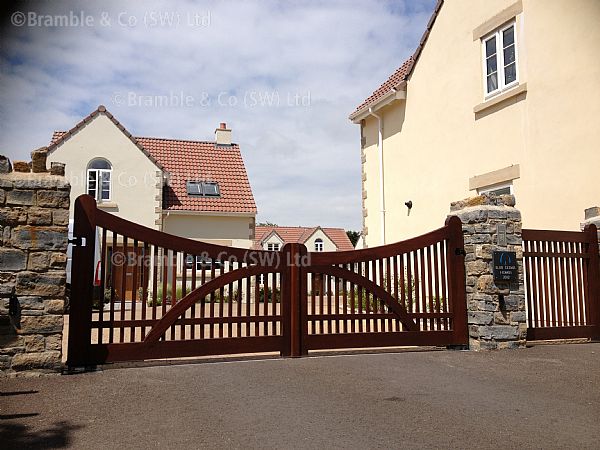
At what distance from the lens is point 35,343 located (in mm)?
5551

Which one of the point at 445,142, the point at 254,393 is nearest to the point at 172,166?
the point at 445,142

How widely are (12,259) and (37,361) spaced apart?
42.7 inches

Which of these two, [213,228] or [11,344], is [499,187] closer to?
[11,344]

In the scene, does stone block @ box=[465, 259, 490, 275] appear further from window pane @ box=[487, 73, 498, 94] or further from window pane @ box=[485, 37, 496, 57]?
window pane @ box=[485, 37, 496, 57]

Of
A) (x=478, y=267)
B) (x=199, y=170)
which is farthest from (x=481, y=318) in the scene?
(x=199, y=170)

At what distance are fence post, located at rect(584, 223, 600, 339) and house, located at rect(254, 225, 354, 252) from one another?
3605cm

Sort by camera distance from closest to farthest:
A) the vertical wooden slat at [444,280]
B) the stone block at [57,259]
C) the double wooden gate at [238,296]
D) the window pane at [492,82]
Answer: the stone block at [57,259] → the double wooden gate at [238,296] → the vertical wooden slat at [444,280] → the window pane at [492,82]

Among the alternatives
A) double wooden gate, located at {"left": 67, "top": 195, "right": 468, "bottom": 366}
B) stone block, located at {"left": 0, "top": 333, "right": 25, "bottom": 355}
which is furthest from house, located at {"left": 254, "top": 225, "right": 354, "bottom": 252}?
stone block, located at {"left": 0, "top": 333, "right": 25, "bottom": 355}

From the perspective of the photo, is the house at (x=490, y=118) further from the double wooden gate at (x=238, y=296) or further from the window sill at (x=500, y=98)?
the double wooden gate at (x=238, y=296)

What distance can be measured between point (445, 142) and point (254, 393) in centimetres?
918

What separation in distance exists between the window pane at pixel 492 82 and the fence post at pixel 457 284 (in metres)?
5.00

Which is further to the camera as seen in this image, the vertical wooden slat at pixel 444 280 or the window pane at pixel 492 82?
the window pane at pixel 492 82

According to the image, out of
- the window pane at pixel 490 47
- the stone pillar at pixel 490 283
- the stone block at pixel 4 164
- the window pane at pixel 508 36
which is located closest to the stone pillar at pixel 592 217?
the stone pillar at pixel 490 283

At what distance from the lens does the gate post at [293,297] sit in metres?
6.83
